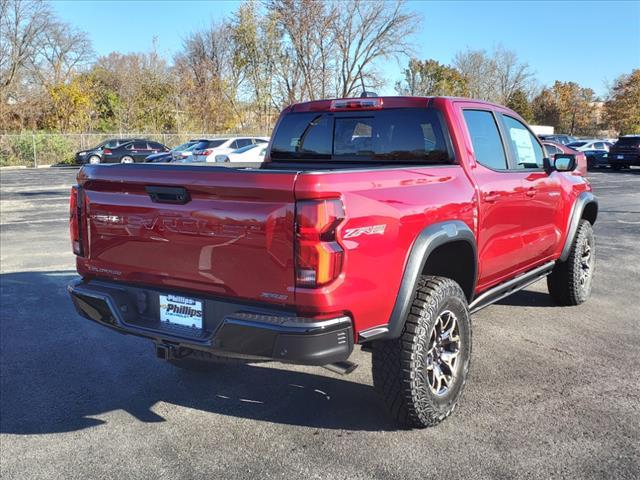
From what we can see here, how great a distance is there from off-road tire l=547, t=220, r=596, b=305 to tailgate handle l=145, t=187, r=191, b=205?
4.07 meters

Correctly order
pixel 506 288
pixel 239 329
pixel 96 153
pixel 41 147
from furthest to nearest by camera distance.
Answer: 1. pixel 41 147
2. pixel 96 153
3. pixel 506 288
4. pixel 239 329

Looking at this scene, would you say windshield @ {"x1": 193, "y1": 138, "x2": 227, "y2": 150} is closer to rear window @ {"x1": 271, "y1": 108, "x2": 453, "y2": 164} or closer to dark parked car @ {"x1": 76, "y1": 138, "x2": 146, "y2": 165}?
dark parked car @ {"x1": 76, "y1": 138, "x2": 146, "y2": 165}

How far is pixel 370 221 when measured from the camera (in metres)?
2.84

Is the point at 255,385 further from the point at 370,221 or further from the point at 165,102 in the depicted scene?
the point at 165,102

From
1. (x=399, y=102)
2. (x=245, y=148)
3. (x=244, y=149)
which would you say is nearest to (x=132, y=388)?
(x=399, y=102)

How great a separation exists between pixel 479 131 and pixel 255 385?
247 centimetres

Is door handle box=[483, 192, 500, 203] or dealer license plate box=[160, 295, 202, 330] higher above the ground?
door handle box=[483, 192, 500, 203]

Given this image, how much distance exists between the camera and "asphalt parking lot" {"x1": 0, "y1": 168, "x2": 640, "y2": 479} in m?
3.02

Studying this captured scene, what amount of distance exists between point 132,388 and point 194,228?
1692 millimetres

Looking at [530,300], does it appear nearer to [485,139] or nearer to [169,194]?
[485,139]

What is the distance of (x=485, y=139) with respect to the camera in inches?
169

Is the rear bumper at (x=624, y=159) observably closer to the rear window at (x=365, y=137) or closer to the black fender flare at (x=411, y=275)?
the rear window at (x=365, y=137)

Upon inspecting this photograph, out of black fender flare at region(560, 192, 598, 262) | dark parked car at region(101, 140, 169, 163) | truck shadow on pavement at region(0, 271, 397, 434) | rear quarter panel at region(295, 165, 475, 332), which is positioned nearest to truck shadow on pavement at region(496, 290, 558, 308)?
black fender flare at region(560, 192, 598, 262)

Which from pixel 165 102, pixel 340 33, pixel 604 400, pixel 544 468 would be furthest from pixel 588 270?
pixel 165 102
